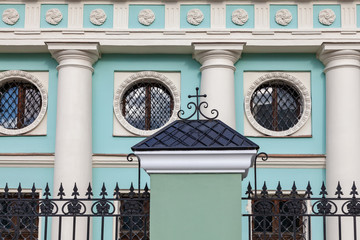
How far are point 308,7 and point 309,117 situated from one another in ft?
7.61

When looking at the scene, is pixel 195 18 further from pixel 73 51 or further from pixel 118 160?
pixel 118 160

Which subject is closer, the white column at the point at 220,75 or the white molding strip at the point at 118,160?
the white column at the point at 220,75

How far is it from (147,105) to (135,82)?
0.56 m

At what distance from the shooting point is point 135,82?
13.3 meters

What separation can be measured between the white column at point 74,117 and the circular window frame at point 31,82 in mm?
557

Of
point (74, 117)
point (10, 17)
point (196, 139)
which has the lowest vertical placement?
point (196, 139)

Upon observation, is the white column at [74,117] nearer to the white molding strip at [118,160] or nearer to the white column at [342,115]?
the white molding strip at [118,160]

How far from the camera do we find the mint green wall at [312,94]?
1296cm

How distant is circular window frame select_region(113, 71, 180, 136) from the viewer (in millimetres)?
13023

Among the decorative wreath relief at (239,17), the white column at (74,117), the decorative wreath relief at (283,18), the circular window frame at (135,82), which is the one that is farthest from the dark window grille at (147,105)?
the decorative wreath relief at (283,18)

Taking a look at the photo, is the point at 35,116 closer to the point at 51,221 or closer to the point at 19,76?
the point at 19,76

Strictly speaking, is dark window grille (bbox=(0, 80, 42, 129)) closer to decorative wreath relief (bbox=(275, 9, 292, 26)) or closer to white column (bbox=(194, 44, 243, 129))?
white column (bbox=(194, 44, 243, 129))

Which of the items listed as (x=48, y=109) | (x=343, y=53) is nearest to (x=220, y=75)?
(x=343, y=53)

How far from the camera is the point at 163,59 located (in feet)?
43.6
